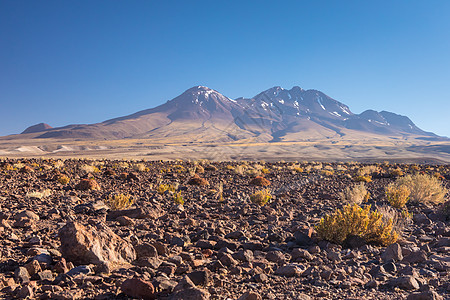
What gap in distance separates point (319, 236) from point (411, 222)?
336 cm

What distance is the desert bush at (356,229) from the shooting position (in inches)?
229

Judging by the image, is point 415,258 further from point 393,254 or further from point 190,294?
point 190,294

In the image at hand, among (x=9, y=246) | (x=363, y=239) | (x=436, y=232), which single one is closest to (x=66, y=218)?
(x=9, y=246)

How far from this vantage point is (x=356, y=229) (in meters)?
5.94

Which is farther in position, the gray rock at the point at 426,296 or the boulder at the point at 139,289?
the boulder at the point at 139,289

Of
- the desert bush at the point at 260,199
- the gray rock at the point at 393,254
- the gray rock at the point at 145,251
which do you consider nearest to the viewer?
the gray rock at the point at 145,251

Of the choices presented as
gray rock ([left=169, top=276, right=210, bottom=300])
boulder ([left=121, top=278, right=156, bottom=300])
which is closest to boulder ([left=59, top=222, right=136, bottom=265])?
boulder ([left=121, top=278, right=156, bottom=300])

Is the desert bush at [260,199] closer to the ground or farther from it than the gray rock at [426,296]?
closer to the ground

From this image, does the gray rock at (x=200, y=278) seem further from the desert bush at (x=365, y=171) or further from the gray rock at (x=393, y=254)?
the desert bush at (x=365, y=171)

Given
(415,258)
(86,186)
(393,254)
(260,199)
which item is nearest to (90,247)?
(393,254)

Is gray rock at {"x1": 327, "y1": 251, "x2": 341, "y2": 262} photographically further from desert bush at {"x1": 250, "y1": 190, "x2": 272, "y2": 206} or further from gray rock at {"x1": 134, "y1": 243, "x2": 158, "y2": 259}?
desert bush at {"x1": 250, "y1": 190, "x2": 272, "y2": 206}

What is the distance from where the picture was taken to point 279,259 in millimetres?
4730

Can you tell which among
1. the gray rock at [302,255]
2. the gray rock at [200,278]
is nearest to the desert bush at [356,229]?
the gray rock at [302,255]

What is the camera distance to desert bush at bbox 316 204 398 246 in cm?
581
